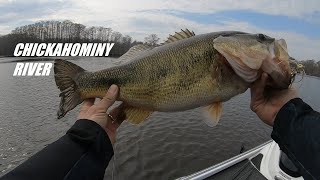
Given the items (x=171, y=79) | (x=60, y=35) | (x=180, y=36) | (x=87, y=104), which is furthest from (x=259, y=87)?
(x=60, y=35)

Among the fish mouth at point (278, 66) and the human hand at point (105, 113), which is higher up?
the fish mouth at point (278, 66)

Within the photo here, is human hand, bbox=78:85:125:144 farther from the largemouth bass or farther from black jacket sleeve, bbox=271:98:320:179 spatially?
black jacket sleeve, bbox=271:98:320:179

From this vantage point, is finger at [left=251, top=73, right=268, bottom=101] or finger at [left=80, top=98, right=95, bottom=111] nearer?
finger at [left=251, top=73, right=268, bottom=101]

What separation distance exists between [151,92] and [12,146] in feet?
47.2

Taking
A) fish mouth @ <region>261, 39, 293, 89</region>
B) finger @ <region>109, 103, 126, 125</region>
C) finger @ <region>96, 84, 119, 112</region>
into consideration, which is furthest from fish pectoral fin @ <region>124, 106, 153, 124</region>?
fish mouth @ <region>261, 39, 293, 89</region>

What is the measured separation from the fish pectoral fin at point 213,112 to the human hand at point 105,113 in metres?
0.91

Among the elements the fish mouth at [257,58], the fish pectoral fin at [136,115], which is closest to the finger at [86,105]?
the fish pectoral fin at [136,115]

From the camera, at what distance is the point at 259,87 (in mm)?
2764

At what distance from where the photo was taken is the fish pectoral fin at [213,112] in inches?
118

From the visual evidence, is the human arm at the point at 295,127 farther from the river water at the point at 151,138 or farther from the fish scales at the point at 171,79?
the river water at the point at 151,138

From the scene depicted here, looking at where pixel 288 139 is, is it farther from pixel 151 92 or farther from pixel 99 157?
pixel 99 157

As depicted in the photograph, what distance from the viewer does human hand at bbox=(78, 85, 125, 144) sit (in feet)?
9.17

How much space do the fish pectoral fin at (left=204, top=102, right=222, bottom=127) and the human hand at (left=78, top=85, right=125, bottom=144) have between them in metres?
0.91

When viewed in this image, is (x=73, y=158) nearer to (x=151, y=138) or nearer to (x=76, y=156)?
(x=76, y=156)
